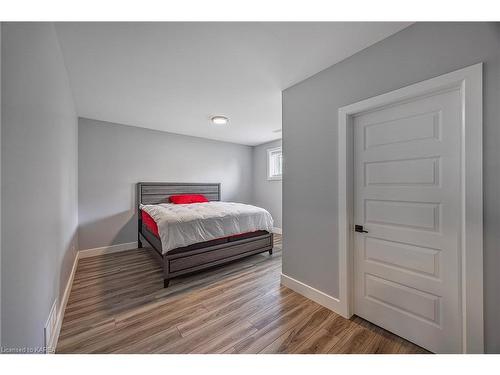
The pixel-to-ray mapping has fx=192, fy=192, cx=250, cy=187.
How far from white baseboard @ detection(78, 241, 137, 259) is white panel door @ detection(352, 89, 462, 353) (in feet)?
12.2

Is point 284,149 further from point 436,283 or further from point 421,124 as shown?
point 436,283

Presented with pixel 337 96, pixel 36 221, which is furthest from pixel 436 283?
pixel 36 221

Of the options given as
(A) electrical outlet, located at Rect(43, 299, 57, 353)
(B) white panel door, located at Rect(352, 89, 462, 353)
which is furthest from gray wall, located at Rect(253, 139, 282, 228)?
(A) electrical outlet, located at Rect(43, 299, 57, 353)

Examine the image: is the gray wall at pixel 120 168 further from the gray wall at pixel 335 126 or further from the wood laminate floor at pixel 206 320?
the gray wall at pixel 335 126

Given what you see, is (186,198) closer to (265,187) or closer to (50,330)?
(265,187)

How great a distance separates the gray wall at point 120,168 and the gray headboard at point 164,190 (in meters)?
0.11

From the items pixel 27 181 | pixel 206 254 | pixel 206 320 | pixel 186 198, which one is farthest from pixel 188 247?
pixel 186 198

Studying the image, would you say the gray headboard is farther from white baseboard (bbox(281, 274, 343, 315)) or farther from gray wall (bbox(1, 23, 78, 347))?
white baseboard (bbox(281, 274, 343, 315))

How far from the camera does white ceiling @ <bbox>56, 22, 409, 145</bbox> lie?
1.41 metres

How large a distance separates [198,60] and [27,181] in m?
1.52

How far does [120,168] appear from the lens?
3547mm

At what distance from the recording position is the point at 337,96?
1764 mm

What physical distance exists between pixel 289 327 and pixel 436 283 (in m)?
1.11

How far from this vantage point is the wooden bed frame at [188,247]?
7.48ft
